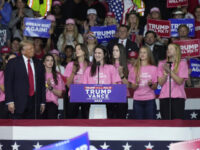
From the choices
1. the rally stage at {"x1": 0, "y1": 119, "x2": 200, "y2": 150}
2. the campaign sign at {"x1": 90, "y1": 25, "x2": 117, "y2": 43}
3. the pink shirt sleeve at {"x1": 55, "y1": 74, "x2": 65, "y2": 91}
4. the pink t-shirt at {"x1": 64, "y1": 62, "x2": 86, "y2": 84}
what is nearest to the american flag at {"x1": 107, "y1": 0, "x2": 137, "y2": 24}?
the campaign sign at {"x1": 90, "y1": 25, "x2": 117, "y2": 43}

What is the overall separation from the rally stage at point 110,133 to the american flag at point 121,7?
21.0ft

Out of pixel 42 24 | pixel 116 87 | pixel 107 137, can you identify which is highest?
pixel 42 24

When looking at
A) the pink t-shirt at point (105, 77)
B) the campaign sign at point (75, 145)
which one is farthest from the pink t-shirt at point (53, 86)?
the campaign sign at point (75, 145)

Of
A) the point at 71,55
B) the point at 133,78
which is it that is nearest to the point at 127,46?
the point at 71,55

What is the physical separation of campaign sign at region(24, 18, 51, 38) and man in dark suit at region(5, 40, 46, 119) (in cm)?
283

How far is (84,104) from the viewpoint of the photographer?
37.2ft

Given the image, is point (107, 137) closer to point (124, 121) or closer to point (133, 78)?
point (124, 121)

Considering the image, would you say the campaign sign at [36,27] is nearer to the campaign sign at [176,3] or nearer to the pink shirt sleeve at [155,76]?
the pink shirt sleeve at [155,76]

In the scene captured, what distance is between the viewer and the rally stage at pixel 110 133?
940 centimetres

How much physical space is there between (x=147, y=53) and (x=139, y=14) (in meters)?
4.67

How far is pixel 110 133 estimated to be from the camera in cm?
950

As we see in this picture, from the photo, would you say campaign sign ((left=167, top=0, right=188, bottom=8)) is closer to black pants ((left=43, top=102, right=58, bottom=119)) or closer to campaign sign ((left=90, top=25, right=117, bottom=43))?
campaign sign ((left=90, top=25, right=117, bottom=43))

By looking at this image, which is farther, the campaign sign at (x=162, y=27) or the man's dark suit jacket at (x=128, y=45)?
the campaign sign at (x=162, y=27)

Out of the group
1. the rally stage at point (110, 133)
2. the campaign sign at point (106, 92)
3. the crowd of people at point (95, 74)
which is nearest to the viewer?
the rally stage at point (110, 133)
